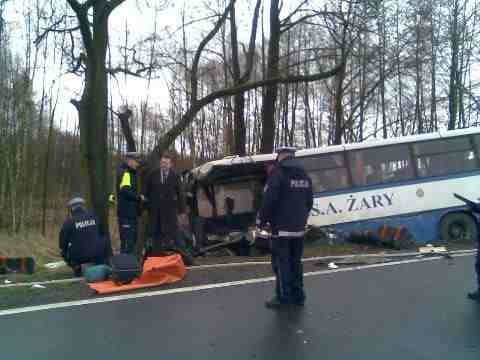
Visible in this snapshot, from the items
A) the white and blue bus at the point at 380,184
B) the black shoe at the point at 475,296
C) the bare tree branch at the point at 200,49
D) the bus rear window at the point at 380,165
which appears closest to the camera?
the black shoe at the point at 475,296

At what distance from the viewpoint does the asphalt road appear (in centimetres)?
478

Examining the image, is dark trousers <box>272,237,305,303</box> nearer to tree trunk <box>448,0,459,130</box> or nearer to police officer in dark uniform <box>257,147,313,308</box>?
police officer in dark uniform <box>257,147,313,308</box>

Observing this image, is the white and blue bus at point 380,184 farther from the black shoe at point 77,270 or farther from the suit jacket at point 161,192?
the black shoe at point 77,270

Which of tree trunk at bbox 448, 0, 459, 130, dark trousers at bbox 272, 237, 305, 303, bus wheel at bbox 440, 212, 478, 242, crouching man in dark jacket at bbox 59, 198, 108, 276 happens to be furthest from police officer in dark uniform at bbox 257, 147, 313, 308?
tree trunk at bbox 448, 0, 459, 130

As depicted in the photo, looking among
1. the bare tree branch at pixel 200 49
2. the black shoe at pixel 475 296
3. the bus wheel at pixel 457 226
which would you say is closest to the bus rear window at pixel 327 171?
the bus wheel at pixel 457 226

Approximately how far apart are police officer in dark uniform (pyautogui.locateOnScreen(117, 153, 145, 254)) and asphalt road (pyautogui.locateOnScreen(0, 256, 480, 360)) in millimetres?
2590

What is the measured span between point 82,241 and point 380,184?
8584mm

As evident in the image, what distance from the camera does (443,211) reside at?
13625 millimetres

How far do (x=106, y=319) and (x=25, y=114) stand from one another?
2077 centimetres

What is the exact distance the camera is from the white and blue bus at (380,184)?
13.6m

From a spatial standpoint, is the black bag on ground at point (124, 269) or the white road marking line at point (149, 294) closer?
the white road marking line at point (149, 294)

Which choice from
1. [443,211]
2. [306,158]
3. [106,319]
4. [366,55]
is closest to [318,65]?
[366,55]

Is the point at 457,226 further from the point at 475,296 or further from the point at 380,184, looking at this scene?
the point at 475,296

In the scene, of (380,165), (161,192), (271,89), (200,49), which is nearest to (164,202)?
(161,192)
